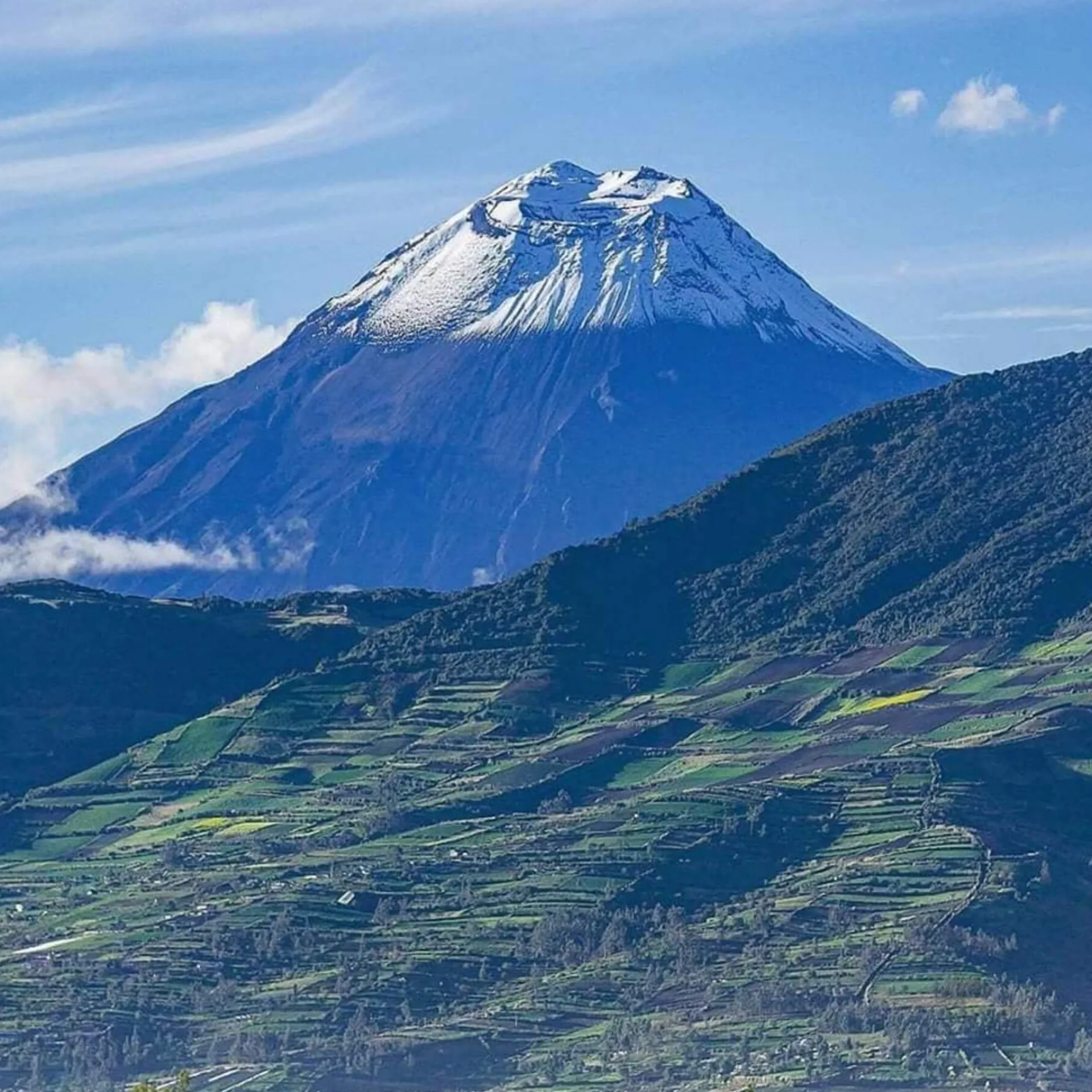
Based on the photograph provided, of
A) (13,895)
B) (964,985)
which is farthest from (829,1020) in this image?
(13,895)

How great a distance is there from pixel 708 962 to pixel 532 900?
1355 centimetres

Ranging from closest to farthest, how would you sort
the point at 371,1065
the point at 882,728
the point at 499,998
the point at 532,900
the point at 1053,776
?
1. the point at 371,1065
2. the point at 499,998
3. the point at 532,900
4. the point at 1053,776
5. the point at 882,728

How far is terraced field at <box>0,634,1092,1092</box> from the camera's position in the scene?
147 m

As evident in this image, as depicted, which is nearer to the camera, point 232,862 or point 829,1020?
point 829,1020

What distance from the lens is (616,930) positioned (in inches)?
6501

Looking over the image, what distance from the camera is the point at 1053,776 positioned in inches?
7219

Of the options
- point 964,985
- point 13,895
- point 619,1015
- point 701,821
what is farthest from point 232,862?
point 964,985

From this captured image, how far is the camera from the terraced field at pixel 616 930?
147 m

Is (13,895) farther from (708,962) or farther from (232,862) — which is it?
(708,962)

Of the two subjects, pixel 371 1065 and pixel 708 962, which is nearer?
pixel 371 1065

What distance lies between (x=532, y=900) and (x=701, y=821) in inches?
548

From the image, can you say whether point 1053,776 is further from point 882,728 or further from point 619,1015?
point 619,1015

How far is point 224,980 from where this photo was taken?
16338 cm

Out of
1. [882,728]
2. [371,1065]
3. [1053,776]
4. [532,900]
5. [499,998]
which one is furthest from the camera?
[882,728]
